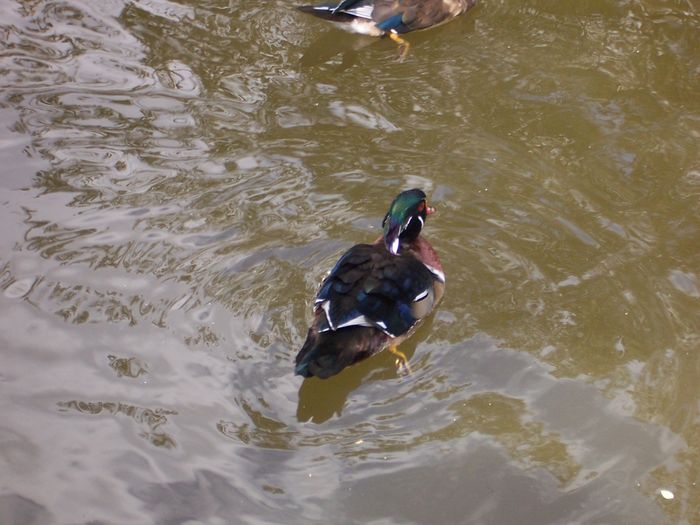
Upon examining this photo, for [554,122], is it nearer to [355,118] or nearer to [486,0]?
[355,118]

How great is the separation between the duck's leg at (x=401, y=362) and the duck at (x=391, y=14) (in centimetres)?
379

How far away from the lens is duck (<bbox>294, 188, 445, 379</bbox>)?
16.8ft

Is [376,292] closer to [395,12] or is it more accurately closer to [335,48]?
[335,48]

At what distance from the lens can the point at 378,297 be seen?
5473 millimetres

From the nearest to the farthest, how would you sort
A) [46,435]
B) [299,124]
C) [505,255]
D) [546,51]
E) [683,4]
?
[46,435] → [505,255] → [299,124] → [546,51] → [683,4]

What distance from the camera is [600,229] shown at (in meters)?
6.34

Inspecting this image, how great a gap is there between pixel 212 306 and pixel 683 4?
6234 millimetres

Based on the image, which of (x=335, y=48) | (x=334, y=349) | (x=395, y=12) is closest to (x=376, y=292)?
(x=334, y=349)

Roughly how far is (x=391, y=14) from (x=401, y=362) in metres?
4.43

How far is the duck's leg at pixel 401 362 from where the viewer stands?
5429 mm

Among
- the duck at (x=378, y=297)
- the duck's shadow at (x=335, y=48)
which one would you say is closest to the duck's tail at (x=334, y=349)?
the duck at (x=378, y=297)

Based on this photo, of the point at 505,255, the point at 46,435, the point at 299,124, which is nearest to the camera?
the point at 46,435

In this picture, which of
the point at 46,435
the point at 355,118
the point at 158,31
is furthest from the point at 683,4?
the point at 46,435

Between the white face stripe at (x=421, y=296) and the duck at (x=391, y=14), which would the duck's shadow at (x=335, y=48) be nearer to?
the duck at (x=391, y=14)
